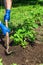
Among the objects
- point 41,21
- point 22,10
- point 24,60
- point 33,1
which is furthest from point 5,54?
point 33,1

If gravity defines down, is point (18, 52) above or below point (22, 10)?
above

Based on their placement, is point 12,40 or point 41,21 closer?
point 12,40

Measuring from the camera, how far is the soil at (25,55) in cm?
458

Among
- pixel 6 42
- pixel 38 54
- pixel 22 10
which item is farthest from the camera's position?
pixel 22 10

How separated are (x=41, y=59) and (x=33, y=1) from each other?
20.3 ft

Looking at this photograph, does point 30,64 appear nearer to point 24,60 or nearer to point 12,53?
point 24,60

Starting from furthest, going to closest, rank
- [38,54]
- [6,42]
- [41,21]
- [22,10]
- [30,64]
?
[22,10] < [41,21] < [6,42] < [38,54] < [30,64]

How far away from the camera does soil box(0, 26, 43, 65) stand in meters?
4.58

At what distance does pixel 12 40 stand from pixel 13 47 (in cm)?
31

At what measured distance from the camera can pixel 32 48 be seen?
16.6 feet

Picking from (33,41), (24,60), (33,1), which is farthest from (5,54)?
(33,1)

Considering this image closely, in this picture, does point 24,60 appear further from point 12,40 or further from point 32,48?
point 12,40

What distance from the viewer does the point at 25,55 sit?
481cm

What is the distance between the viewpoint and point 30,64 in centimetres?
451
